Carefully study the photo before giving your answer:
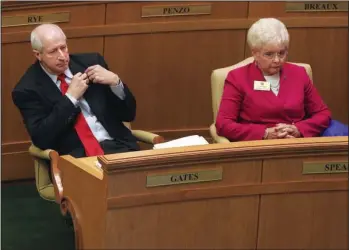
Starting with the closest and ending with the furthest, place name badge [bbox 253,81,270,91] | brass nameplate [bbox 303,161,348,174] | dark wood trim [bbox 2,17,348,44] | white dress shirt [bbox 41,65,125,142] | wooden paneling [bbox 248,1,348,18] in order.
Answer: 1. brass nameplate [bbox 303,161,348,174]
2. name badge [bbox 253,81,270,91]
3. white dress shirt [bbox 41,65,125,142]
4. dark wood trim [bbox 2,17,348,44]
5. wooden paneling [bbox 248,1,348,18]

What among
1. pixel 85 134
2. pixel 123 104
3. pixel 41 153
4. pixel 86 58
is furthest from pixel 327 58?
pixel 41 153

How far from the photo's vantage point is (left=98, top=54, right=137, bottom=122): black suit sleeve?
484 centimetres

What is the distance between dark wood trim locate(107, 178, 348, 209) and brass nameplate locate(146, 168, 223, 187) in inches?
1.4

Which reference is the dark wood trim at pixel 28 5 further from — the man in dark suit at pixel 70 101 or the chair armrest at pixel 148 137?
the chair armrest at pixel 148 137

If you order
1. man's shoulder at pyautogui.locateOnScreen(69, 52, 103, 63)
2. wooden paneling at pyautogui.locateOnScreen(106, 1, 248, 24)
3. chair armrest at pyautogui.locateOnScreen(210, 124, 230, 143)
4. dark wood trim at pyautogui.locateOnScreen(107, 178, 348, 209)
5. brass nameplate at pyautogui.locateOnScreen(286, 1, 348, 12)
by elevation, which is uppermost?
brass nameplate at pyautogui.locateOnScreen(286, 1, 348, 12)

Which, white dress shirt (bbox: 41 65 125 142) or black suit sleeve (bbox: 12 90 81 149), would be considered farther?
white dress shirt (bbox: 41 65 125 142)

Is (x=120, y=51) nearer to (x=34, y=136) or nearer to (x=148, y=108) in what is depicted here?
(x=148, y=108)

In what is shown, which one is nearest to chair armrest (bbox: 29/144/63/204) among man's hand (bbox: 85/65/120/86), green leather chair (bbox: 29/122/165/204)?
green leather chair (bbox: 29/122/165/204)

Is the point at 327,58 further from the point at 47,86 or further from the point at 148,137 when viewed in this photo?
the point at 47,86

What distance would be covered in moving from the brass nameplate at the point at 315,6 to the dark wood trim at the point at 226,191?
2.17m

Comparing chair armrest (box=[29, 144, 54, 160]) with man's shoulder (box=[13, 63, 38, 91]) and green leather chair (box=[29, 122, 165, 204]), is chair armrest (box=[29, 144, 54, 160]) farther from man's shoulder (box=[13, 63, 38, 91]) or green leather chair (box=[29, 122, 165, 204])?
man's shoulder (box=[13, 63, 38, 91])

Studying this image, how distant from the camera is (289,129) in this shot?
4.64 meters

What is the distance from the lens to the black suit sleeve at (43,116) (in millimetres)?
4605

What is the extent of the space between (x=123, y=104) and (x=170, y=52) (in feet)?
3.40
